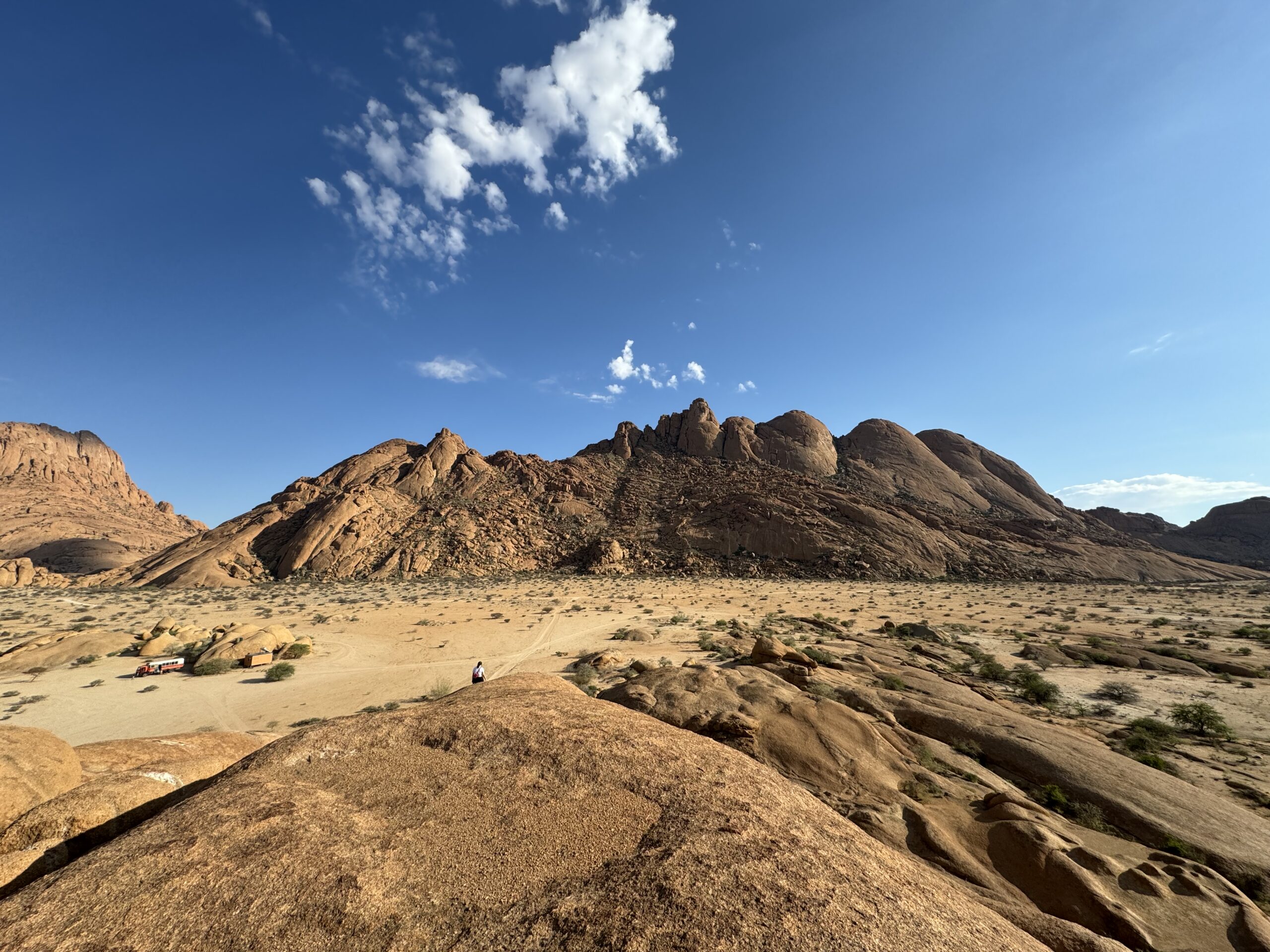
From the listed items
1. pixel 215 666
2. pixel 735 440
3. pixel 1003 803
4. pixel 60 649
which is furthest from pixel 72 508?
pixel 1003 803

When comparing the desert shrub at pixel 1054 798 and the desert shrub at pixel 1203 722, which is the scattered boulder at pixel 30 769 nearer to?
the desert shrub at pixel 1054 798

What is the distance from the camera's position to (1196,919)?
18.9 ft

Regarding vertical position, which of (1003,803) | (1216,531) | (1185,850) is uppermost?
(1216,531)

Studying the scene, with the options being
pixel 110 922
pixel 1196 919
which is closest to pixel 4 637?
pixel 110 922

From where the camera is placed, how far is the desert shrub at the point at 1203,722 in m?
12.7

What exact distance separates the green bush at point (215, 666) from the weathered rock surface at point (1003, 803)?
1892 cm

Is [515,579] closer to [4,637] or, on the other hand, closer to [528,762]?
[4,637]

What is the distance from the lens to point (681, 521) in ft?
229

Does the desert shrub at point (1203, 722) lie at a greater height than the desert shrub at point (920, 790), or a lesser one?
lesser

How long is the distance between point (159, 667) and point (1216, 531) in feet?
468

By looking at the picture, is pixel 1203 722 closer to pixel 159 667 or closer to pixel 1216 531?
pixel 159 667

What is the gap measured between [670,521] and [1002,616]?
43.8 m

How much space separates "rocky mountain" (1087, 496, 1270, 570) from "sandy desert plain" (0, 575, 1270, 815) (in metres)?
40.2

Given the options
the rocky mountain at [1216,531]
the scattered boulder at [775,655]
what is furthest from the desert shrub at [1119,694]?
the rocky mountain at [1216,531]
